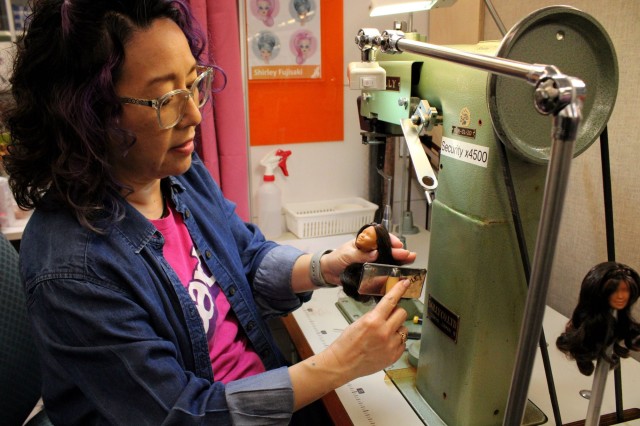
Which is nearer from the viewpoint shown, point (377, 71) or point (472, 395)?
point (472, 395)

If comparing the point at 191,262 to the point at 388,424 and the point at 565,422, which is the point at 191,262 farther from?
the point at 565,422

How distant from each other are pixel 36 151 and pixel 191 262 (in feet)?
1.16

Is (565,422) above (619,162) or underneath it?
underneath

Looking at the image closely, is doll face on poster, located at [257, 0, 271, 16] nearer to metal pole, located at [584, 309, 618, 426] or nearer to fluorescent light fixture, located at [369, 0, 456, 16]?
fluorescent light fixture, located at [369, 0, 456, 16]

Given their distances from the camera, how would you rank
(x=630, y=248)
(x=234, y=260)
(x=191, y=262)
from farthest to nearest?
(x=630, y=248) → (x=234, y=260) → (x=191, y=262)

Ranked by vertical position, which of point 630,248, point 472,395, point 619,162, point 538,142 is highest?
point 538,142

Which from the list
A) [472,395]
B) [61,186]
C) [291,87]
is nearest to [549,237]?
[472,395]

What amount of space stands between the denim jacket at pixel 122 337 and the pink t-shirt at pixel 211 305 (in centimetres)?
6

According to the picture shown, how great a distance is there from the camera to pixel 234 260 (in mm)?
Answer: 1165

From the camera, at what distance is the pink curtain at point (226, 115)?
1686 mm

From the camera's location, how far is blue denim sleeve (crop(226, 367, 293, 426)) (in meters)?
0.86

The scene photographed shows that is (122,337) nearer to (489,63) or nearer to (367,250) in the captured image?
(367,250)

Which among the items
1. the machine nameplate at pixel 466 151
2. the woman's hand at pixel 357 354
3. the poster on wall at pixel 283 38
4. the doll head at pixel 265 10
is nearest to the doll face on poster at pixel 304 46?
the poster on wall at pixel 283 38

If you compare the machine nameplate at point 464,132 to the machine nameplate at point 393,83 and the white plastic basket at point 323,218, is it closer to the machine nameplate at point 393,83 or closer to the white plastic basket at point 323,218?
the machine nameplate at point 393,83
